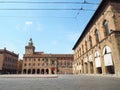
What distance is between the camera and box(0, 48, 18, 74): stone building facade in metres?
59.7

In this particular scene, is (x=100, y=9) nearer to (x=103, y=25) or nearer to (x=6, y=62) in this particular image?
(x=103, y=25)

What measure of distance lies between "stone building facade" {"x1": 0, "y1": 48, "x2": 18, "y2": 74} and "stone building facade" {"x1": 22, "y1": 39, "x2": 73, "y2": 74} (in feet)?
20.3

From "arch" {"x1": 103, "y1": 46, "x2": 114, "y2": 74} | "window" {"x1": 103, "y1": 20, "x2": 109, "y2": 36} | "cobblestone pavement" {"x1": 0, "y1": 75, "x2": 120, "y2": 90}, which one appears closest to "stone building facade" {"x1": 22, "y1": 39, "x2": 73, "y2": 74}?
"arch" {"x1": 103, "y1": 46, "x2": 114, "y2": 74}

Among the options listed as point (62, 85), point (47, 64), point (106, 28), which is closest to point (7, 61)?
point (47, 64)

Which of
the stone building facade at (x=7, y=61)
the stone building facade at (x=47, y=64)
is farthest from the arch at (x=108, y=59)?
the stone building facade at (x=7, y=61)

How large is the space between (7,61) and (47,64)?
20996 millimetres

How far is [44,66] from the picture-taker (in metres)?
71.3

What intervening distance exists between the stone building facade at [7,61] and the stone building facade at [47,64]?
Answer: 20.3 feet

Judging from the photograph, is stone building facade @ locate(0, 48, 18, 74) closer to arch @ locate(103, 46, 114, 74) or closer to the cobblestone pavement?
arch @ locate(103, 46, 114, 74)

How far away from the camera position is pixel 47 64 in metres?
71.6

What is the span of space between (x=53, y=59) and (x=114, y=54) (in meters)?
57.4

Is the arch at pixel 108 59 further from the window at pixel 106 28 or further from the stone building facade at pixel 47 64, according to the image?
the stone building facade at pixel 47 64

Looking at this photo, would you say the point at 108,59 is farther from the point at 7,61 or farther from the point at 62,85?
the point at 7,61

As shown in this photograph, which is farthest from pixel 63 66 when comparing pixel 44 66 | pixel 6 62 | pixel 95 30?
pixel 95 30
